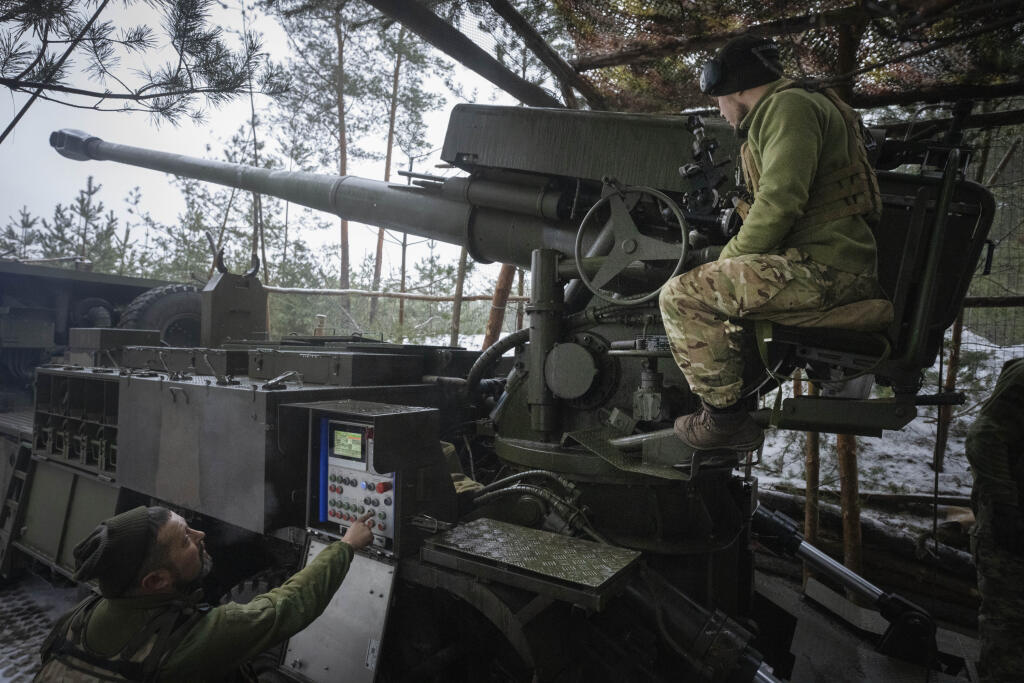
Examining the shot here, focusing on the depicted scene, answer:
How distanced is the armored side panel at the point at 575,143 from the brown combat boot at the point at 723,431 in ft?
4.21

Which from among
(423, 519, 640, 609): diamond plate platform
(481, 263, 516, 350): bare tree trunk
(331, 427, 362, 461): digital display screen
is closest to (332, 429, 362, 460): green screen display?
(331, 427, 362, 461): digital display screen

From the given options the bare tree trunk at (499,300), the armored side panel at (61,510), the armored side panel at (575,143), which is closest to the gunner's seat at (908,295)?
the armored side panel at (575,143)

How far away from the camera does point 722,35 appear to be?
396 centimetres

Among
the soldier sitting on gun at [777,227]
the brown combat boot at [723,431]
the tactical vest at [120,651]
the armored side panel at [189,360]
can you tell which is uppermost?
the soldier sitting on gun at [777,227]

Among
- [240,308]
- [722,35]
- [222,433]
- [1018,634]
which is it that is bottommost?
[1018,634]

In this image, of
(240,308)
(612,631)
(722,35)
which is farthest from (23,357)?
(722,35)

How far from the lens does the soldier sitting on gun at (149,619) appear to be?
64.6 inches

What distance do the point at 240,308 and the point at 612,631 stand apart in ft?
12.6

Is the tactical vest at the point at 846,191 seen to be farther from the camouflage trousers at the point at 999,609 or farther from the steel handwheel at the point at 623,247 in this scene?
the camouflage trousers at the point at 999,609

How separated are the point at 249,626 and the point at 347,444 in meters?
0.88

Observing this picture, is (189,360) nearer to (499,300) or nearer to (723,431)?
(723,431)

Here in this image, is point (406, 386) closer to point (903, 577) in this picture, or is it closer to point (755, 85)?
point (755, 85)

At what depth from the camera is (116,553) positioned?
64.9 inches

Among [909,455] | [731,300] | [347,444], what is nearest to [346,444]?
[347,444]
